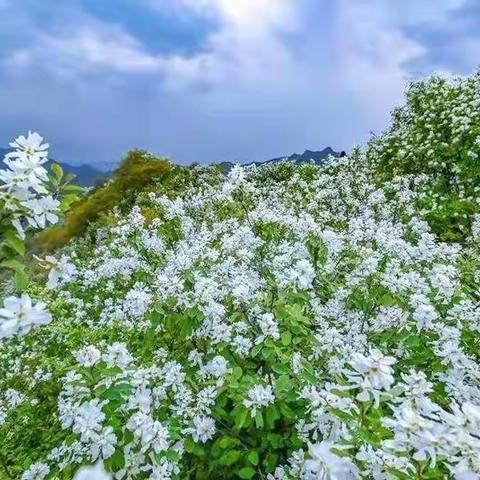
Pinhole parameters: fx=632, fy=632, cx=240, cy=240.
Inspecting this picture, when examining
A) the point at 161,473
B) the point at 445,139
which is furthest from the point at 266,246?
the point at 445,139

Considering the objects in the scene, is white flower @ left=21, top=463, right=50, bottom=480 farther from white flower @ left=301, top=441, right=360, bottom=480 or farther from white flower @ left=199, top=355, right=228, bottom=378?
white flower @ left=301, top=441, right=360, bottom=480

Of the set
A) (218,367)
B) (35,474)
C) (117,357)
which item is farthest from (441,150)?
(35,474)

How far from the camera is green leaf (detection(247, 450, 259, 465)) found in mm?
3788

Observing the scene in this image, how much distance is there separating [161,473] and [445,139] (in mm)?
14091

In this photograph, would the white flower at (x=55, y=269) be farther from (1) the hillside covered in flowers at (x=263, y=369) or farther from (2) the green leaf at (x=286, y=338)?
(2) the green leaf at (x=286, y=338)

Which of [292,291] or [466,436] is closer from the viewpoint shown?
[466,436]

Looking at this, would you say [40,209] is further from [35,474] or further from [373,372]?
[35,474]

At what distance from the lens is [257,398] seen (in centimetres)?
373

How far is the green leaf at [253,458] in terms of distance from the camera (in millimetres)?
3788

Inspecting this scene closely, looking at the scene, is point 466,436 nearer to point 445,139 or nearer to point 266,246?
point 266,246

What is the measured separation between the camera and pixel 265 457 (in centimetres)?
399

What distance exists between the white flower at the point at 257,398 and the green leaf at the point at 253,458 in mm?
287

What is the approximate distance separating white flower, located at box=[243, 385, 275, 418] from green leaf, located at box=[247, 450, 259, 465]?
29 centimetres

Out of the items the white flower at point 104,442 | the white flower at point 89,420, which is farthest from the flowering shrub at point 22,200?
the white flower at point 104,442
